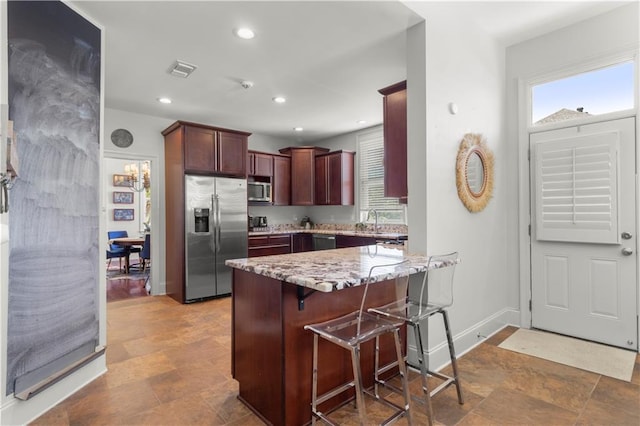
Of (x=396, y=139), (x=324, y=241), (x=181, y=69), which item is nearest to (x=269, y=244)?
(x=324, y=241)

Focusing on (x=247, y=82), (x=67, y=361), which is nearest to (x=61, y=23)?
(x=247, y=82)

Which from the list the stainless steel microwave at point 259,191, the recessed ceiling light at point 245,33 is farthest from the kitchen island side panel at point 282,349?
the stainless steel microwave at point 259,191

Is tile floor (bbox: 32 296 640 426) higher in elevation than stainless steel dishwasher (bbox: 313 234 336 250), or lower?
lower

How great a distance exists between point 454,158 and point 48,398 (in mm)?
3406

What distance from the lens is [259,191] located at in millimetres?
5836

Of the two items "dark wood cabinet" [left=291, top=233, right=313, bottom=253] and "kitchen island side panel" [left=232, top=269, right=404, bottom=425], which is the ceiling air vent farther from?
"dark wood cabinet" [left=291, top=233, right=313, bottom=253]

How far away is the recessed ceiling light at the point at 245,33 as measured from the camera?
9.00 feet

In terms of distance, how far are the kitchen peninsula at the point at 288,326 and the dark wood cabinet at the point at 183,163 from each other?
283 cm

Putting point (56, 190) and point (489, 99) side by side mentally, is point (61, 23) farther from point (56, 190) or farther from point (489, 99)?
point (489, 99)

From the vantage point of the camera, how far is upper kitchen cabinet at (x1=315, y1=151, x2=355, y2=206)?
6012mm

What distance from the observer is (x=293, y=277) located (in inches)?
64.6

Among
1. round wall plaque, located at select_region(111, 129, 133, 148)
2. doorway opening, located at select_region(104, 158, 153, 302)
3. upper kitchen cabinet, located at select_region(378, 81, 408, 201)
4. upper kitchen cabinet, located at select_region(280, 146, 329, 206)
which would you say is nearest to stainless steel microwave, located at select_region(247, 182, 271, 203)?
upper kitchen cabinet, located at select_region(280, 146, 329, 206)

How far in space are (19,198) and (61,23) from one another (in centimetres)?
124

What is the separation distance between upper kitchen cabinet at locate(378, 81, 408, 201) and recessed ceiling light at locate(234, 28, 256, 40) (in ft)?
4.16
